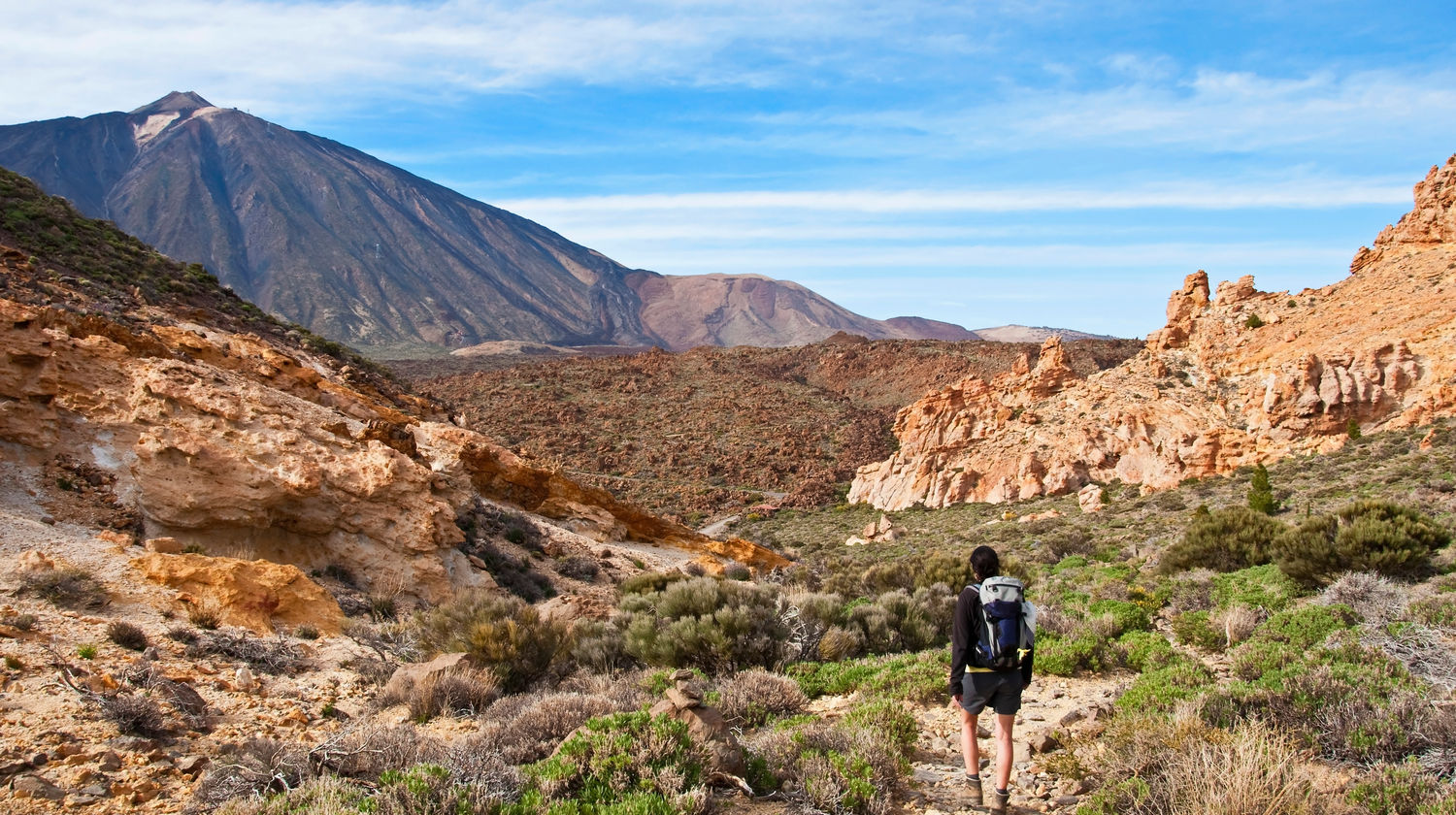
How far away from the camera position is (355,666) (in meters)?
6.95

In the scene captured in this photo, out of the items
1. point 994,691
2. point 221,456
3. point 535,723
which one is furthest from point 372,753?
point 221,456

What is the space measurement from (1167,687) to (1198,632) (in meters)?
2.09

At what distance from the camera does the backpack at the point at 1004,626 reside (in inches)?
168

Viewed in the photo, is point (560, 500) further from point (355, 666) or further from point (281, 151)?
point (281, 151)

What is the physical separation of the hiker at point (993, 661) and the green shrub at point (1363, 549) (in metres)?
5.74

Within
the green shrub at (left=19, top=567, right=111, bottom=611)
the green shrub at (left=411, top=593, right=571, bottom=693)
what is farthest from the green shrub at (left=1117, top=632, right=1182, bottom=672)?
the green shrub at (left=19, top=567, right=111, bottom=611)

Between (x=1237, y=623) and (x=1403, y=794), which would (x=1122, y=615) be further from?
(x=1403, y=794)

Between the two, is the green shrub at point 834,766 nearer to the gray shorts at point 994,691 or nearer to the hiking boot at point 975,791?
the hiking boot at point 975,791

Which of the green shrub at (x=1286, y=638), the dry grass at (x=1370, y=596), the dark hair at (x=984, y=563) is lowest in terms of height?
the green shrub at (x=1286, y=638)

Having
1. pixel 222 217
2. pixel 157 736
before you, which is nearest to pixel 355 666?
pixel 157 736

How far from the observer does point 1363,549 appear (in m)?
8.13

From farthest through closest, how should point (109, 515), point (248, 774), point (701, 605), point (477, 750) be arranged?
point (109, 515) → point (701, 605) → point (477, 750) → point (248, 774)

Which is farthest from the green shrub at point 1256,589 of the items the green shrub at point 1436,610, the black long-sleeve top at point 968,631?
the black long-sleeve top at point 968,631

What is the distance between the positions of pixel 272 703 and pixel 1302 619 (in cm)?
803
